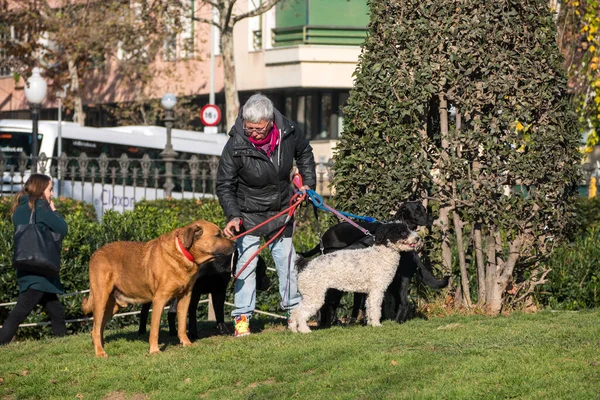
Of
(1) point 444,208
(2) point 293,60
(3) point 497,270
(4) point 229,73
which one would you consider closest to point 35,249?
(1) point 444,208

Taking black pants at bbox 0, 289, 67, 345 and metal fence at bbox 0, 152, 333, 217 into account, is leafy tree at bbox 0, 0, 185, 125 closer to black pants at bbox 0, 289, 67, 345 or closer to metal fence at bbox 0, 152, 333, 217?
metal fence at bbox 0, 152, 333, 217

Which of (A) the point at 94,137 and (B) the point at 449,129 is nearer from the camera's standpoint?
(B) the point at 449,129

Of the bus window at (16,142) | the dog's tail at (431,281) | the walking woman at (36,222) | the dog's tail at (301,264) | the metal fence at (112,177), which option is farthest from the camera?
the bus window at (16,142)

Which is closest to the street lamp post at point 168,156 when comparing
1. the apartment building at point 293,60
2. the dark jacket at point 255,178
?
the apartment building at point 293,60

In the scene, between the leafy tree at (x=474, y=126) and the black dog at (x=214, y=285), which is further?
the leafy tree at (x=474, y=126)

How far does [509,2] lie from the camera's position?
1047 cm

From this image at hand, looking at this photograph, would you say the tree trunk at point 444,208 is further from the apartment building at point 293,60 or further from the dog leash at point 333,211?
the apartment building at point 293,60

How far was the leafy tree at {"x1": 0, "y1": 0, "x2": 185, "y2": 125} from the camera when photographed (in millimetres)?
33500

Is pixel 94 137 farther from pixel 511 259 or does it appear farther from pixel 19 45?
pixel 511 259

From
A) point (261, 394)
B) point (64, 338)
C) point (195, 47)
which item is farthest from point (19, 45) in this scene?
point (261, 394)

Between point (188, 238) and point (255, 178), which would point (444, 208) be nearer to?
point (255, 178)

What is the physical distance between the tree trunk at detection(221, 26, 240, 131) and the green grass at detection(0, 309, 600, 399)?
18.5 meters

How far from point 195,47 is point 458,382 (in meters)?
35.1

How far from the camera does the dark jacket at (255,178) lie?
31.1 feet
